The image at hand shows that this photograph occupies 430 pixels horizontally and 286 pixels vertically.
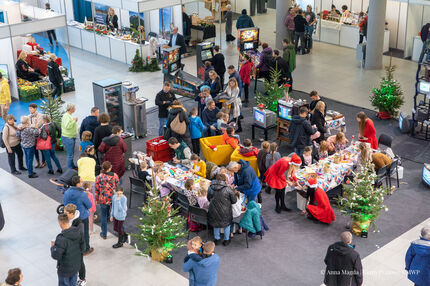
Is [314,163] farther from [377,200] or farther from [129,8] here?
[129,8]

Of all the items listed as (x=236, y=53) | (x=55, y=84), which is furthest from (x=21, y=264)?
(x=236, y=53)

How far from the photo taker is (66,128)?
41.5 ft

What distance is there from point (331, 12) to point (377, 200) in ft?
42.0

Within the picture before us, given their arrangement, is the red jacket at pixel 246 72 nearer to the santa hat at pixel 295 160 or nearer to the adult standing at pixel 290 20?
the adult standing at pixel 290 20

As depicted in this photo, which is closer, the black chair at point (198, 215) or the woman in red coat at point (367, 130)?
the black chair at point (198, 215)

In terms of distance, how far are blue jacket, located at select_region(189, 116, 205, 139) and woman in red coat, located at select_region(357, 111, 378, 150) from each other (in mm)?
3279

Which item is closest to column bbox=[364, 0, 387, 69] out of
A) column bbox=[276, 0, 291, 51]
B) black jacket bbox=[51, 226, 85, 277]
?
column bbox=[276, 0, 291, 51]

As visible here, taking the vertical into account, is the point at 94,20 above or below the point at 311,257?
above

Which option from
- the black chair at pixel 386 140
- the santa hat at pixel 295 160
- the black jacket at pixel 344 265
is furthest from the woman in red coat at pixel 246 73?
the black jacket at pixel 344 265

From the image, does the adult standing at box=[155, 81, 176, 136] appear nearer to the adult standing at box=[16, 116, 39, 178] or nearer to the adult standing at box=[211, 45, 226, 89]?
the adult standing at box=[16, 116, 39, 178]

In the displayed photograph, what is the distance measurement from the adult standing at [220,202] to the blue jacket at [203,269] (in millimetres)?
1998

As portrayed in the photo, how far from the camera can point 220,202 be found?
392 inches

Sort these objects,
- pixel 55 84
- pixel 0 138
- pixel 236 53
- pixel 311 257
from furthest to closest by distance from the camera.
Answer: pixel 236 53, pixel 55 84, pixel 0 138, pixel 311 257

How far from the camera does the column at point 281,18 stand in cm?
2097
